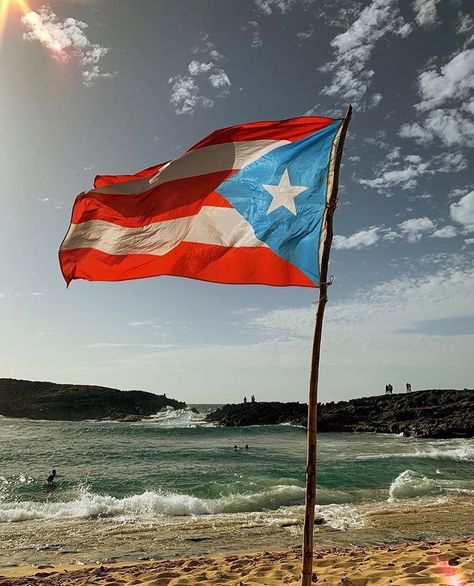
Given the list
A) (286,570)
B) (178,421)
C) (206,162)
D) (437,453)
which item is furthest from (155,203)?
(178,421)

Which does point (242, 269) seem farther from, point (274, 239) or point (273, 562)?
point (273, 562)

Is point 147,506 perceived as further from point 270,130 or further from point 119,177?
point 270,130

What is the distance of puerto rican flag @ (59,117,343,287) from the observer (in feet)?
17.9

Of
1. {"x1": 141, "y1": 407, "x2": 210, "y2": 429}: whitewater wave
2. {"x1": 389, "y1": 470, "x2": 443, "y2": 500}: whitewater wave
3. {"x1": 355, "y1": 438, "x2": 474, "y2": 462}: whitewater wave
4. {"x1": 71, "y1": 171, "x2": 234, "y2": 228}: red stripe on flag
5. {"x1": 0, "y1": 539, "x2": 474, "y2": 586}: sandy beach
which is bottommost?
{"x1": 141, "y1": 407, "x2": 210, "y2": 429}: whitewater wave

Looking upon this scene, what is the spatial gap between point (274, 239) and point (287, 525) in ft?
41.0

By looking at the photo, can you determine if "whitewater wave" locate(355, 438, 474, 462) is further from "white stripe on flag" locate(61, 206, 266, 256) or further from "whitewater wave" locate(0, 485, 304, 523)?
"white stripe on flag" locate(61, 206, 266, 256)

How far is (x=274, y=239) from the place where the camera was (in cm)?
559

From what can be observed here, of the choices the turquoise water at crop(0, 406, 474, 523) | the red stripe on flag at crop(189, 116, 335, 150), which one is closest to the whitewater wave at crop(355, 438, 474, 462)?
the turquoise water at crop(0, 406, 474, 523)

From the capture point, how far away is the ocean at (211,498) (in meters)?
13.4

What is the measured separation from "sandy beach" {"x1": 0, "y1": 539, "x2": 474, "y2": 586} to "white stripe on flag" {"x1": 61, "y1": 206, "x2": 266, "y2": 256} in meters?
6.15

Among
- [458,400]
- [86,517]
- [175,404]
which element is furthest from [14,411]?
[86,517]

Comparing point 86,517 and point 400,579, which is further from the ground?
point 400,579

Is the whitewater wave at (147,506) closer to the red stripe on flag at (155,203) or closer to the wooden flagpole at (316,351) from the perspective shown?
the red stripe on flag at (155,203)

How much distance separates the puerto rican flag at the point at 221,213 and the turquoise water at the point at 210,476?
14220 mm
